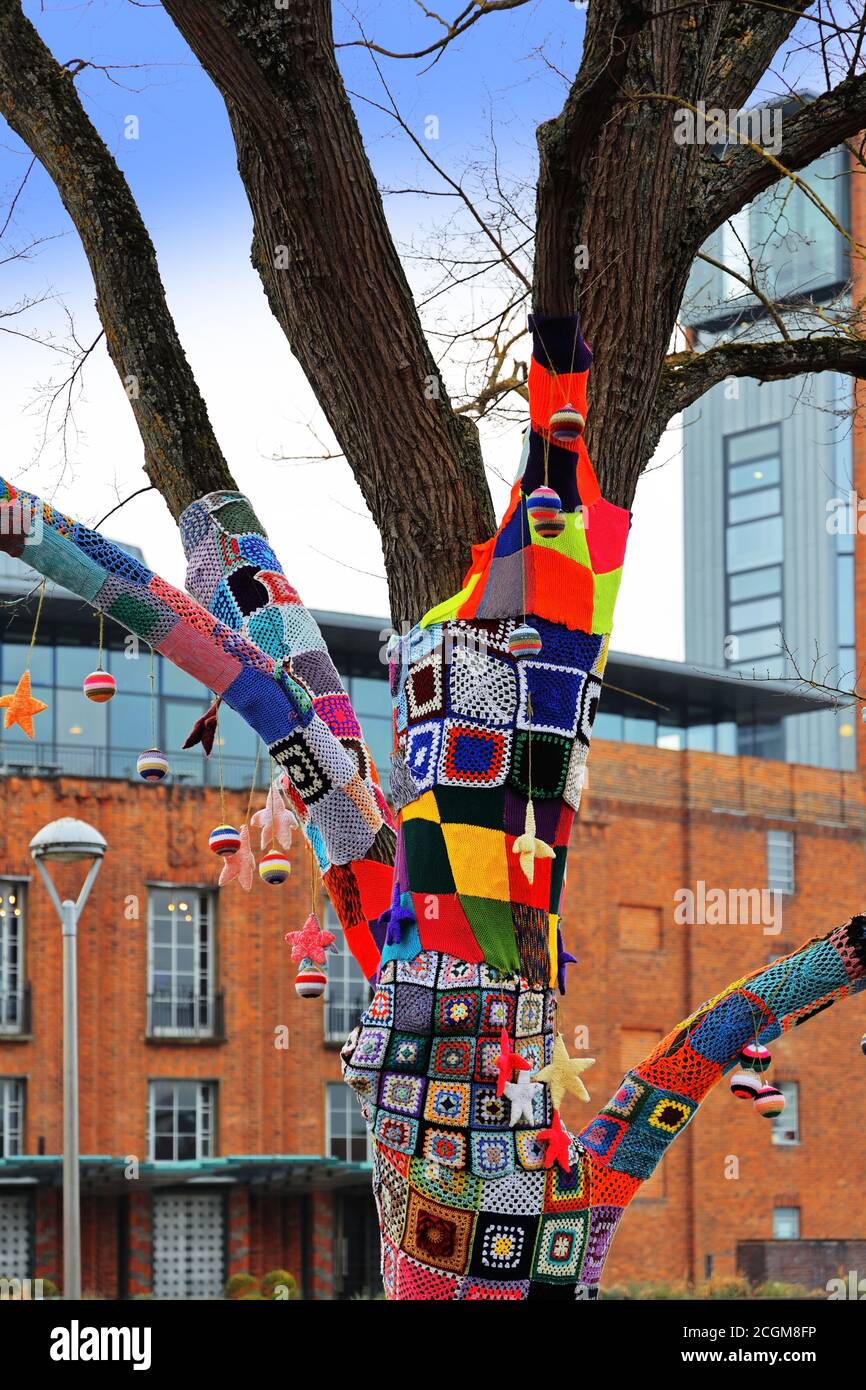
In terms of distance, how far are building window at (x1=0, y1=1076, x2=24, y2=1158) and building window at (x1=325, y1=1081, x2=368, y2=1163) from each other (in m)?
5.56

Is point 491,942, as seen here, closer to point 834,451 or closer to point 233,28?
point 233,28

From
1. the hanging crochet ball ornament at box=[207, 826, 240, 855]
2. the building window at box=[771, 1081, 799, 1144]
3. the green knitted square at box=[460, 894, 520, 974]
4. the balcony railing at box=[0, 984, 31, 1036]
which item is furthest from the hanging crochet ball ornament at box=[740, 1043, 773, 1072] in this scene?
the building window at box=[771, 1081, 799, 1144]

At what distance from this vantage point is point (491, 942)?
4680 mm

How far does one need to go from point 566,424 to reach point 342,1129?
32529 millimetres

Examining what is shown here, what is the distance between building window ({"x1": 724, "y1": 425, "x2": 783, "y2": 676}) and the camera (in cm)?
5738

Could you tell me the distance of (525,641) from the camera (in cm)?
470

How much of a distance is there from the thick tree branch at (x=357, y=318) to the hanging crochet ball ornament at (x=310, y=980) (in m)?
1.03

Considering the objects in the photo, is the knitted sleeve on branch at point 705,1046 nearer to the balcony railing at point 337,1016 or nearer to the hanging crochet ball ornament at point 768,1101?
the hanging crochet ball ornament at point 768,1101

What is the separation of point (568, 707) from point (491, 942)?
628 mm

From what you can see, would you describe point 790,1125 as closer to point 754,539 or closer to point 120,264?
point 754,539

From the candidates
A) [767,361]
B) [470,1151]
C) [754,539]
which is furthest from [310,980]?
[754,539]

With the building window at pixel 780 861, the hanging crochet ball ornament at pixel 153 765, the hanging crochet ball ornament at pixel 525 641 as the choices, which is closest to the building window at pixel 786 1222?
the building window at pixel 780 861

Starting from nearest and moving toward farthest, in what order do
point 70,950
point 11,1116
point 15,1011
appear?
point 70,950 < point 11,1116 < point 15,1011

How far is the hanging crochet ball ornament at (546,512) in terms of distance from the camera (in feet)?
15.4
